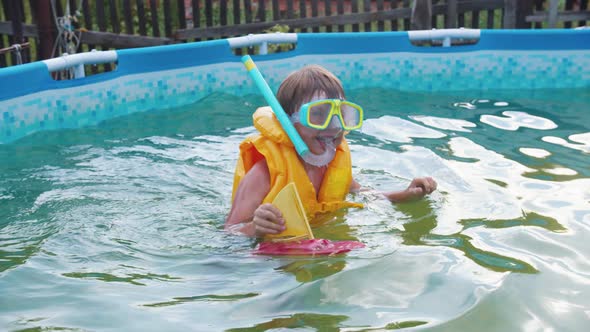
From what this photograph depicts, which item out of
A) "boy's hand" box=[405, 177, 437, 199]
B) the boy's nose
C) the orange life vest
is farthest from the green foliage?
the boy's nose

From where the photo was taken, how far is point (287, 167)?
133 inches

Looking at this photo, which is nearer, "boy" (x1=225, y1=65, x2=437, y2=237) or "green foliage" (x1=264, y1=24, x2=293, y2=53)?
"boy" (x1=225, y1=65, x2=437, y2=237)

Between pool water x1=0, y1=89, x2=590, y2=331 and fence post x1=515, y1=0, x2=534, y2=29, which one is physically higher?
fence post x1=515, y1=0, x2=534, y2=29

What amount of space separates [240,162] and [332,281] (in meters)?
0.93

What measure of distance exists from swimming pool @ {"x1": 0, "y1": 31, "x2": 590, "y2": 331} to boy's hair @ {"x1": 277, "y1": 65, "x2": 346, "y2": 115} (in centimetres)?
62

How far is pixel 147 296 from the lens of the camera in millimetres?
2830

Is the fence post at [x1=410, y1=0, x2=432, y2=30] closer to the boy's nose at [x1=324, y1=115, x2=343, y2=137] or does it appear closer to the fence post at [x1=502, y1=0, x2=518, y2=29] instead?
the fence post at [x1=502, y1=0, x2=518, y2=29]

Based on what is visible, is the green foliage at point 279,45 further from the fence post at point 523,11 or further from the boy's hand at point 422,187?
the boy's hand at point 422,187

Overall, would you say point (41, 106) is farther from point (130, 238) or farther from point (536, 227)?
point (536, 227)

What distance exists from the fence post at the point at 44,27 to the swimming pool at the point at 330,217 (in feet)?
4.72

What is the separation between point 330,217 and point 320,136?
441 millimetres

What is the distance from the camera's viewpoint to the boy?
3.25 metres

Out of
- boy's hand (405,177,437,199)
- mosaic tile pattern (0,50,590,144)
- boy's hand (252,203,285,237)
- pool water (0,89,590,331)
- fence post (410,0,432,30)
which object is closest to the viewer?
pool water (0,89,590,331)

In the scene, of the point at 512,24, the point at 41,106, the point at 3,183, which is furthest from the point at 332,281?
the point at 512,24
